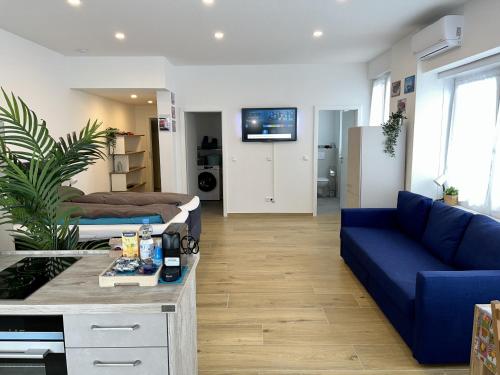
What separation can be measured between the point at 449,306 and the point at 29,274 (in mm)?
2412

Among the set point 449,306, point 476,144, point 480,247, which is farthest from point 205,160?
point 449,306

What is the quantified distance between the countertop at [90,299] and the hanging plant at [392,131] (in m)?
3.76

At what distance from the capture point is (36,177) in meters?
2.16

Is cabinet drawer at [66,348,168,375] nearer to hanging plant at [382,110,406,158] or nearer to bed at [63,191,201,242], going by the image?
bed at [63,191,201,242]

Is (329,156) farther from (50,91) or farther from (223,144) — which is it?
(50,91)

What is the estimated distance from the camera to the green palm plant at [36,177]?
6.94 ft

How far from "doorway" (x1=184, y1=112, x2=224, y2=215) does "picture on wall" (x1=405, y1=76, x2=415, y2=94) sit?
4.03 m

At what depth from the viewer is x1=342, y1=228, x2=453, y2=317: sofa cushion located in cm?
254

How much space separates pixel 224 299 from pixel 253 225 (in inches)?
109

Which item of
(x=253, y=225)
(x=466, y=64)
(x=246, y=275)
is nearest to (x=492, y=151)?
(x=466, y=64)

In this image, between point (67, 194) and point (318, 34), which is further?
point (318, 34)

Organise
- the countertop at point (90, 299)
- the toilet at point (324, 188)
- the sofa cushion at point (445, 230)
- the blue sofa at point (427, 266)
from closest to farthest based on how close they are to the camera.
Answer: the countertop at point (90, 299) → the blue sofa at point (427, 266) → the sofa cushion at point (445, 230) → the toilet at point (324, 188)

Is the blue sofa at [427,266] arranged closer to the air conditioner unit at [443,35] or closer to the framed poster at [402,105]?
the framed poster at [402,105]

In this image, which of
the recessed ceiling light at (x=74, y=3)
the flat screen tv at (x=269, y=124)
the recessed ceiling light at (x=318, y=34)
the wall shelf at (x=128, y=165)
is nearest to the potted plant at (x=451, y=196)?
the recessed ceiling light at (x=318, y=34)
